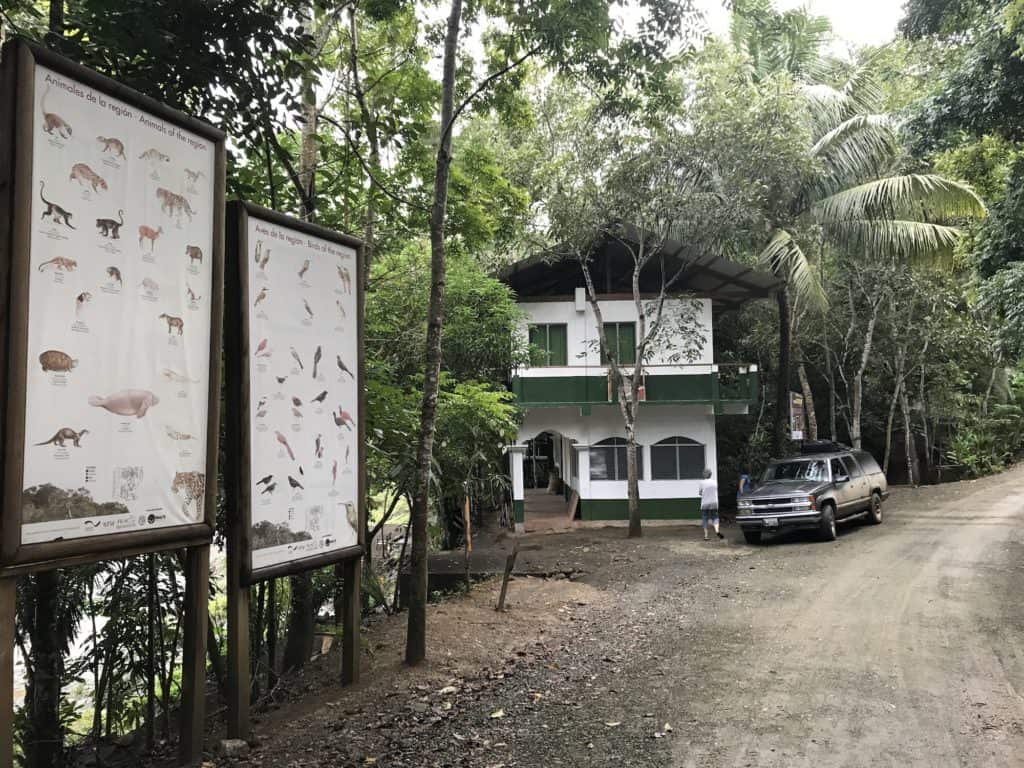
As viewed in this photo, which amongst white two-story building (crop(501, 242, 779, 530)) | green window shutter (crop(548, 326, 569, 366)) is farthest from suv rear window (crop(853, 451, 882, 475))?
green window shutter (crop(548, 326, 569, 366))

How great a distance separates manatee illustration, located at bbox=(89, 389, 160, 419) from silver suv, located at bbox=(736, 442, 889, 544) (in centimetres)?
1366

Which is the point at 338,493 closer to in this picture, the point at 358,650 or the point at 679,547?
the point at 358,650

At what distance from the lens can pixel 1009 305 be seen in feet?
39.5

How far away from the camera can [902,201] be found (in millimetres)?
17859

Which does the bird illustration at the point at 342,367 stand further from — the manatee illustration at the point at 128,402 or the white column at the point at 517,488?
the white column at the point at 517,488

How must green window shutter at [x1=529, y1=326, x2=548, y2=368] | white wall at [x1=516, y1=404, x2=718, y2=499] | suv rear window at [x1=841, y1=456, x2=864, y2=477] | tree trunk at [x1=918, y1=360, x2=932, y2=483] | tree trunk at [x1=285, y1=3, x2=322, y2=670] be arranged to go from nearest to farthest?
tree trunk at [x1=285, y1=3, x2=322, y2=670] < suv rear window at [x1=841, y1=456, x2=864, y2=477] < green window shutter at [x1=529, y1=326, x2=548, y2=368] < white wall at [x1=516, y1=404, x2=718, y2=499] < tree trunk at [x1=918, y1=360, x2=932, y2=483]

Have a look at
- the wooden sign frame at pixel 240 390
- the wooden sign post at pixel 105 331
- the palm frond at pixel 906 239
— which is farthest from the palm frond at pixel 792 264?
the wooden sign post at pixel 105 331

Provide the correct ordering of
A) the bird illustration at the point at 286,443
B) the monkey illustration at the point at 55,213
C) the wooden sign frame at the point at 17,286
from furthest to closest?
the bird illustration at the point at 286,443 < the monkey illustration at the point at 55,213 < the wooden sign frame at the point at 17,286

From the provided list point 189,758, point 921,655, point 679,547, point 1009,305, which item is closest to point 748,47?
point 1009,305

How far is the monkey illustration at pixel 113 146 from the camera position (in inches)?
161

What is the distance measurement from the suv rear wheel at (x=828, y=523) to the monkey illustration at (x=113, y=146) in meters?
14.5

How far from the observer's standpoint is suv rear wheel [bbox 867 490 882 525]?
1739cm

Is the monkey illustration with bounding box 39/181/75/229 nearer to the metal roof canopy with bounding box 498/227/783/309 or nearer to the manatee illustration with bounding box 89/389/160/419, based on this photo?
the manatee illustration with bounding box 89/389/160/419

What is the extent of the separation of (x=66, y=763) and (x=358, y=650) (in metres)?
2.47
